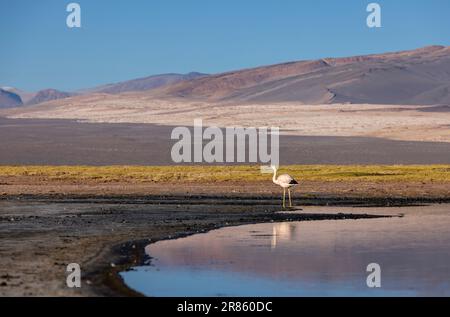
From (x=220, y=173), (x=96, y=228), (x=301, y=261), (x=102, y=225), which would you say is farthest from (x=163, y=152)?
(x=301, y=261)

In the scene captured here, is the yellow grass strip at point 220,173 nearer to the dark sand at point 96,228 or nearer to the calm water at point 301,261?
the dark sand at point 96,228

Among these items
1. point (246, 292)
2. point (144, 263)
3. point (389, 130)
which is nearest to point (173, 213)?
point (144, 263)

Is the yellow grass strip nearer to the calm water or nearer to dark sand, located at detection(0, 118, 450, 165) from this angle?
dark sand, located at detection(0, 118, 450, 165)

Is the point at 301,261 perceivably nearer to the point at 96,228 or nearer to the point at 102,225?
the point at 96,228

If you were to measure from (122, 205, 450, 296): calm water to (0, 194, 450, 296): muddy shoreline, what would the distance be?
2.04ft

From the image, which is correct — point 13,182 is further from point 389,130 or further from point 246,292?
point 389,130

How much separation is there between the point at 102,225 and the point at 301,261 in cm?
660

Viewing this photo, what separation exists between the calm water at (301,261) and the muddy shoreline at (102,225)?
62 centimetres

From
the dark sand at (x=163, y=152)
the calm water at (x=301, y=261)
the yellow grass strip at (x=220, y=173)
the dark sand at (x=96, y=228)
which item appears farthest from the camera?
the dark sand at (x=163, y=152)

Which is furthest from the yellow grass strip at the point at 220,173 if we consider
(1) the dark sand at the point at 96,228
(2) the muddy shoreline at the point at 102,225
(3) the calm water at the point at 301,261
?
(3) the calm water at the point at 301,261

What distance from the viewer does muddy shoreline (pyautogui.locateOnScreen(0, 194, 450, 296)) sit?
13617 millimetres

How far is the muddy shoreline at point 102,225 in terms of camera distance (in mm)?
13617

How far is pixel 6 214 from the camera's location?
2352 cm
